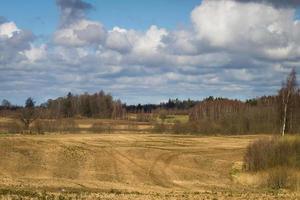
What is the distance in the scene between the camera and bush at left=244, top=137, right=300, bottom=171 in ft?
180

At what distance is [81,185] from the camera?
151 ft

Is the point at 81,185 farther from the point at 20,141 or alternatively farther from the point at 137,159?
the point at 20,141

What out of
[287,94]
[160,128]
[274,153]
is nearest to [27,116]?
[160,128]

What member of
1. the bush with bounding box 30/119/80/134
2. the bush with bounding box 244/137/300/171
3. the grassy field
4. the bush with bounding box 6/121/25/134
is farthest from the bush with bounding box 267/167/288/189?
the bush with bounding box 30/119/80/134

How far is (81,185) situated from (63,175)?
13622 millimetres

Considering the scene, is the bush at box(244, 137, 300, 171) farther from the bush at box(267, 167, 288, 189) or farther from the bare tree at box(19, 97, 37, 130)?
the bare tree at box(19, 97, 37, 130)

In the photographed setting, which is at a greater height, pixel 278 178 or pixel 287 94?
pixel 287 94

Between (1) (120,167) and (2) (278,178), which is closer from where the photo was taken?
(2) (278,178)

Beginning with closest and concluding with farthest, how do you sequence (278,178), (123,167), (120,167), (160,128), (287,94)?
(278,178)
(120,167)
(123,167)
(287,94)
(160,128)

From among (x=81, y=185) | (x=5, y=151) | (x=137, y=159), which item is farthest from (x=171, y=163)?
(x=81, y=185)

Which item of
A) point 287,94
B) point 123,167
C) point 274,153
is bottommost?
point 123,167

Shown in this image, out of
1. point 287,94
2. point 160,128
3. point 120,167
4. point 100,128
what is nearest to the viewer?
point 120,167

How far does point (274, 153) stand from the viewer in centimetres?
5628

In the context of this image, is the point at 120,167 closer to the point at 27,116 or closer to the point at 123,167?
the point at 123,167
